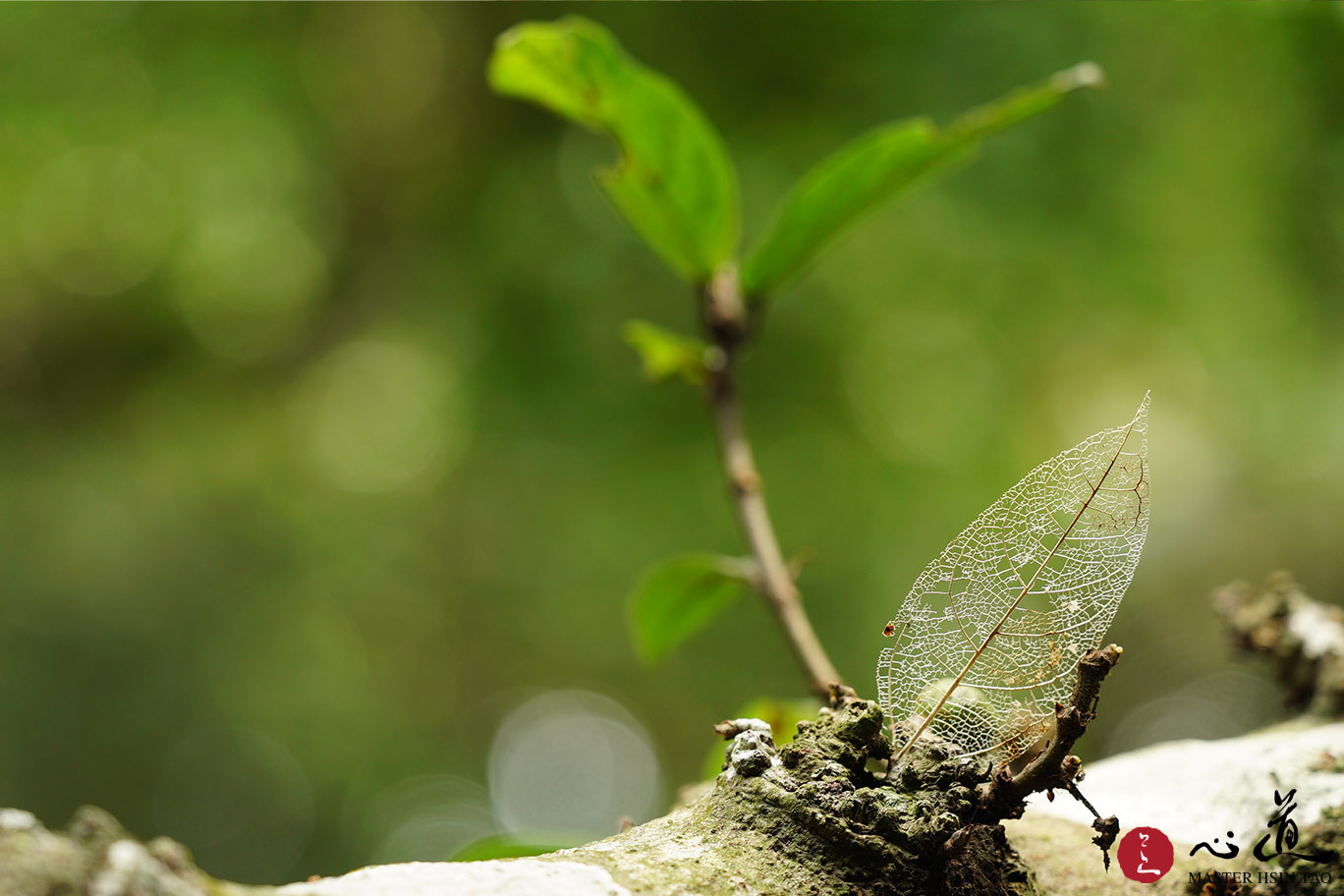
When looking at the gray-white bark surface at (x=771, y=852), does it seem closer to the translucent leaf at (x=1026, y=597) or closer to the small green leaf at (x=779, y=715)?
the translucent leaf at (x=1026, y=597)

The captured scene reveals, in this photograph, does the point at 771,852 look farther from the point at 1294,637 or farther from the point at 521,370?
the point at 521,370

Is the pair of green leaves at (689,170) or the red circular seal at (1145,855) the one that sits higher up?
the pair of green leaves at (689,170)

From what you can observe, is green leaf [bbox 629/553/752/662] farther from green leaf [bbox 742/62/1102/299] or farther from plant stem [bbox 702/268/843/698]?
green leaf [bbox 742/62/1102/299]

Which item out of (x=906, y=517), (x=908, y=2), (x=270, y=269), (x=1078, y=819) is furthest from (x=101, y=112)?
(x=1078, y=819)

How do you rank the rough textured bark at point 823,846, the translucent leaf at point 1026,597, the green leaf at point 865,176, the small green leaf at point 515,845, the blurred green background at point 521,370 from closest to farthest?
the rough textured bark at point 823,846
the translucent leaf at point 1026,597
the small green leaf at point 515,845
the green leaf at point 865,176
the blurred green background at point 521,370

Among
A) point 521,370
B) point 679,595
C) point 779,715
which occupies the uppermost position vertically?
point 521,370

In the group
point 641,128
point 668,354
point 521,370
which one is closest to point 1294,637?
point 668,354

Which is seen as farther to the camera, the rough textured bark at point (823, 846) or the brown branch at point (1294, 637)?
the brown branch at point (1294, 637)

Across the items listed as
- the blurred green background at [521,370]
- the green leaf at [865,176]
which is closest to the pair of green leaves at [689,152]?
the green leaf at [865,176]
